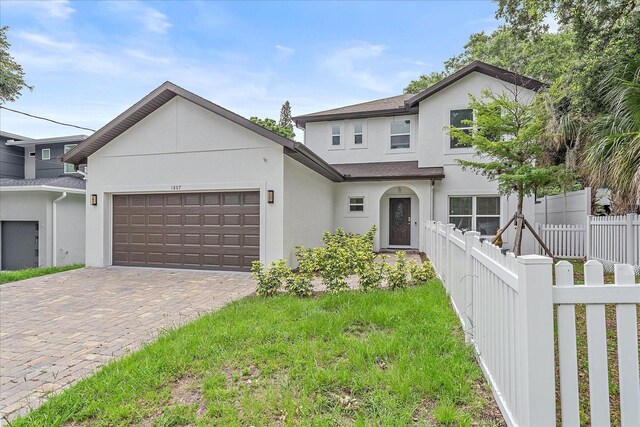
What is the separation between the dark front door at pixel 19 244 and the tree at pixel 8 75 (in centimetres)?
499

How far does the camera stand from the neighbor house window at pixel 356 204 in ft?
45.4

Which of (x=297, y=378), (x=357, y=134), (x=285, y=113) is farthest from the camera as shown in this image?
(x=285, y=113)

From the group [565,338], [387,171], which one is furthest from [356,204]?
[565,338]

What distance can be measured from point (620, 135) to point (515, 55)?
1846cm

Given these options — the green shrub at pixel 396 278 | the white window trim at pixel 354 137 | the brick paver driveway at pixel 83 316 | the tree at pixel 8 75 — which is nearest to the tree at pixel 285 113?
the white window trim at pixel 354 137

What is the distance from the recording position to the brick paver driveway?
376 centimetres

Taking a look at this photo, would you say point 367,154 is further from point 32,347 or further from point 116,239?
point 32,347

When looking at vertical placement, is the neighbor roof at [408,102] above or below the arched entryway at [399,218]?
above

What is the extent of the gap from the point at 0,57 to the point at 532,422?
18.1m

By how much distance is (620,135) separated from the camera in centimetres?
584

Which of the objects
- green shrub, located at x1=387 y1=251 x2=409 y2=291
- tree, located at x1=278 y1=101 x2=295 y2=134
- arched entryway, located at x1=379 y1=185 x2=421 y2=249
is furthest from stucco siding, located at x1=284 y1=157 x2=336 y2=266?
tree, located at x1=278 y1=101 x2=295 y2=134

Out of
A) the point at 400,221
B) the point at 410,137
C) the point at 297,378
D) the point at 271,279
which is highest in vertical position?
the point at 410,137

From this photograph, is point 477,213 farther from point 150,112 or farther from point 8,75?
point 8,75

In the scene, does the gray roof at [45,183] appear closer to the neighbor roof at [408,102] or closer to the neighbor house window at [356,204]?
the neighbor roof at [408,102]
